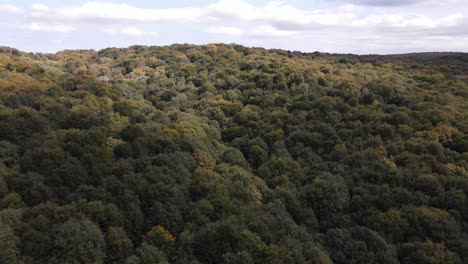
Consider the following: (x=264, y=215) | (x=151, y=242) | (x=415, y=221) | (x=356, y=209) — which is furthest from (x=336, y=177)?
(x=151, y=242)

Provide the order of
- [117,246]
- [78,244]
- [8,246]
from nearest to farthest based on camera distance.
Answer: [8,246] < [78,244] < [117,246]

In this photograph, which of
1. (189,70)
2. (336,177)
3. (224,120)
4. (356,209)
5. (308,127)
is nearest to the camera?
(356,209)

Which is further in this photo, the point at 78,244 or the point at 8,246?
the point at 78,244

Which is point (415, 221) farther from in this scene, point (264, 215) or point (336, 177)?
point (264, 215)

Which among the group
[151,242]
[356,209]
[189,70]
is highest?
[189,70]

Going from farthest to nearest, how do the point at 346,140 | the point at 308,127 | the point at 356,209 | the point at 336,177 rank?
the point at 308,127 → the point at 346,140 → the point at 336,177 → the point at 356,209

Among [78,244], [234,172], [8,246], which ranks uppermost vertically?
[8,246]

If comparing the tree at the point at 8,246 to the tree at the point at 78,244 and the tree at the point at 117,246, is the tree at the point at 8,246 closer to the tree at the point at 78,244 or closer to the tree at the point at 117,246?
the tree at the point at 78,244

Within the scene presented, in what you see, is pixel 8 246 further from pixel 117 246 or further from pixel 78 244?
pixel 117 246

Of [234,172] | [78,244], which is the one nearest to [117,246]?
[78,244]
